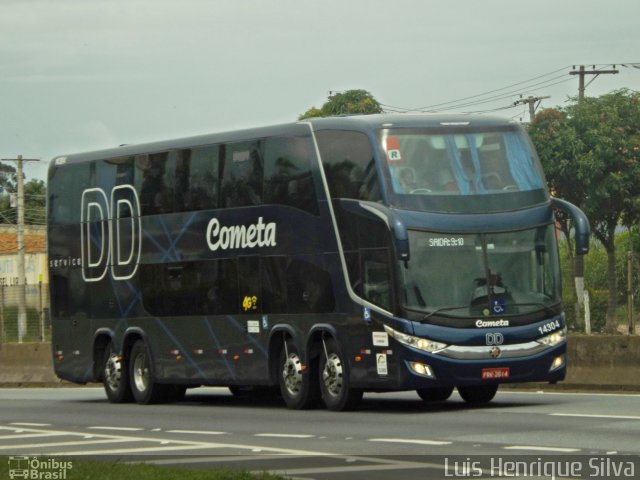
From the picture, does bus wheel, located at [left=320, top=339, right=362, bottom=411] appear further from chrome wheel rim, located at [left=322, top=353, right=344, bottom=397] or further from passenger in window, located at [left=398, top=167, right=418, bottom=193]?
passenger in window, located at [left=398, top=167, right=418, bottom=193]

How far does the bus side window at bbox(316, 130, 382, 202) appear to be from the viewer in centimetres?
2292

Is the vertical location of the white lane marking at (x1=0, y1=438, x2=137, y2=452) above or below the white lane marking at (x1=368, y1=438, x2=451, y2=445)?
below

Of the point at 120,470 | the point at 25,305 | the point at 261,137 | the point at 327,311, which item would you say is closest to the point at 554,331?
the point at 327,311

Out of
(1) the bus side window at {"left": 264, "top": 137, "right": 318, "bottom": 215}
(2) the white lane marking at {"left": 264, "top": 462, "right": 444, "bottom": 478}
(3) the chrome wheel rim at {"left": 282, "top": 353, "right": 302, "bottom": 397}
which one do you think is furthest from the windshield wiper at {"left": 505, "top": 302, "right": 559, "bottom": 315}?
(2) the white lane marking at {"left": 264, "top": 462, "right": 444, "bottom": 478}

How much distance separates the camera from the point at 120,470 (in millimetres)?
14297

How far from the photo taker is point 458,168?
23094 mm

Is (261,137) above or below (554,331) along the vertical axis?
above

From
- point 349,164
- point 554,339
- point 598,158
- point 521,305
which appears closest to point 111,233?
point 349,164

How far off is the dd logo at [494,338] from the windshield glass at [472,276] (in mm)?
278

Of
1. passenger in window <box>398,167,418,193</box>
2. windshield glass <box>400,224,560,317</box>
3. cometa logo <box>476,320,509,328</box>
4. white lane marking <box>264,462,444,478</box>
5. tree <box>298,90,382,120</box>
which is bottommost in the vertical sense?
white lane marking <box>264,462,444,478</box>

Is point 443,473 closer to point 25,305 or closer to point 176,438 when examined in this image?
point 176,438

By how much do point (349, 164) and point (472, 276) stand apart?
2.32 m

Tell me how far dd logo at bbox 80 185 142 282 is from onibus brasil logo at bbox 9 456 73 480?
12.8 meters

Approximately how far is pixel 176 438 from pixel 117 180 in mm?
10043
